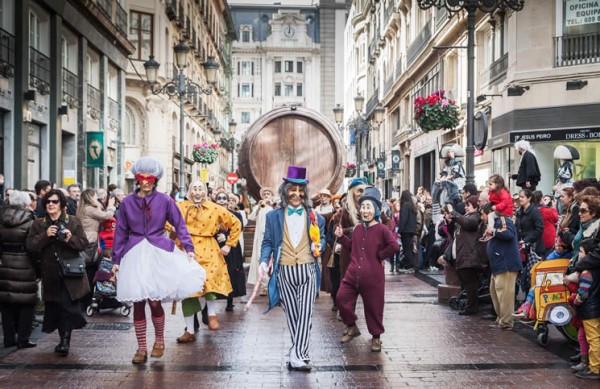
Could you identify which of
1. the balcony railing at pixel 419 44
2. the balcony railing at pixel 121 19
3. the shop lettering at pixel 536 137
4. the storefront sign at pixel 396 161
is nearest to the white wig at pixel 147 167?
the shop lettering at pixel 536 137

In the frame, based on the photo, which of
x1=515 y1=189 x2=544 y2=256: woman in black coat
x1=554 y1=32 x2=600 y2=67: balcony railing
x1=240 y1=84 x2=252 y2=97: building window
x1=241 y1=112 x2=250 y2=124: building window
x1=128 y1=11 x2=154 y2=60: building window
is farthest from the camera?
x1=240 y1=84 x2=252 y2=97: building window

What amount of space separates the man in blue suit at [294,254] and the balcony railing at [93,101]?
59.9ft

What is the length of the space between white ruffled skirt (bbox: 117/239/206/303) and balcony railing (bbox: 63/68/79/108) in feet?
50.9

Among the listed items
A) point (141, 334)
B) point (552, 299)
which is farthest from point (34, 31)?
point (552, 299)

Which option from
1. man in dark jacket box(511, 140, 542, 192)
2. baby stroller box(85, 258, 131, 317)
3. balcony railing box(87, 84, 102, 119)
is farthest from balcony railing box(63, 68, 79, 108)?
man in dark jacket box(511, 140, 542, 192)

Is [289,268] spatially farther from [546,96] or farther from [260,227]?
[546,96]

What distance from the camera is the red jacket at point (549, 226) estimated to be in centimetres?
1170

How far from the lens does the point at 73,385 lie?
6879 mm

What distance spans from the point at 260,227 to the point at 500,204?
4.16 meters

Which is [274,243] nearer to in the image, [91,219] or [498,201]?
[498,201]

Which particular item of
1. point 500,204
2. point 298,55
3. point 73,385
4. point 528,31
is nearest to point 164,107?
point 528,31

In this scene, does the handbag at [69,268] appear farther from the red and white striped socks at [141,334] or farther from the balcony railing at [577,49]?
the balcony railing at [577,49]

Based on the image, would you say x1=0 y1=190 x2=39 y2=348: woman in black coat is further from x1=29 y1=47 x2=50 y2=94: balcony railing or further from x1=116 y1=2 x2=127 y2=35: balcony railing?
x1=116 y1=2 x2=127 y2=35: balcony railing

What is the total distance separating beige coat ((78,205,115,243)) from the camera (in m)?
11.1
